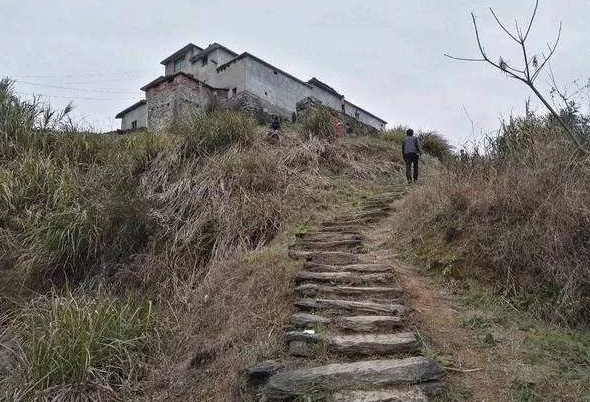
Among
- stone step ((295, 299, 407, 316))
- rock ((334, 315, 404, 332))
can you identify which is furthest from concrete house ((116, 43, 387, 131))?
rock ((334, 315, 404, 332))

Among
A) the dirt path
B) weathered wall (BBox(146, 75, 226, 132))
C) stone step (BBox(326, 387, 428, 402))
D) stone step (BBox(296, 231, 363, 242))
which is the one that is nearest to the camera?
stone step (BBox(326, 387, 428, 402))

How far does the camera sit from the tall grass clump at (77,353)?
145 inches

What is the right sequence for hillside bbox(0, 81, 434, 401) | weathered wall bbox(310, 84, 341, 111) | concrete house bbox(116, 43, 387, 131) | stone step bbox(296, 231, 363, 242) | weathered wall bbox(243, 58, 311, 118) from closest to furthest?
hillside bbox(0, 81, 434, 401) → stone step bbox(296, 231, 363, 242) → concrete house bbox(116, 43, 387, 131) → weathered wall bbox(243, 58, 311, 118) → weathered wall bbox(310, 84, 341, 111)

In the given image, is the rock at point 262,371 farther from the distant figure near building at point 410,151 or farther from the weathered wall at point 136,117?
the weathered wall at point 136,117

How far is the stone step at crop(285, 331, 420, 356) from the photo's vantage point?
3.35 metres

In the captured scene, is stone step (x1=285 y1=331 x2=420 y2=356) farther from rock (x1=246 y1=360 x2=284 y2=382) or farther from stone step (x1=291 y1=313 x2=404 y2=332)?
rock (x1=246 y1=360 x2=284 y2=382)

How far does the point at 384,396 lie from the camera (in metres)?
2.82

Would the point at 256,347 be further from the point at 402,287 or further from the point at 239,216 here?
the point at 239,216

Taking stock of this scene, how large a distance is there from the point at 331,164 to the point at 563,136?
16.9 feet

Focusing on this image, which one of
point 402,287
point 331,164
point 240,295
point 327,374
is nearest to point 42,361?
point 240,295

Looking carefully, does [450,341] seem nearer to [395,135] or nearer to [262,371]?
[262,371]

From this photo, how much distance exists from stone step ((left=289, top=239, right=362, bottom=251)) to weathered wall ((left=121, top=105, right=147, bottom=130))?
21261 mm

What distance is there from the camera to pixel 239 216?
6.54m

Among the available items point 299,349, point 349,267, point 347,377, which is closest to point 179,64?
point 349,267
